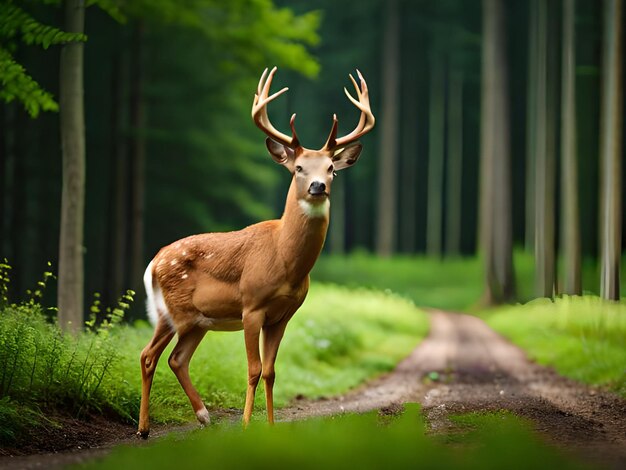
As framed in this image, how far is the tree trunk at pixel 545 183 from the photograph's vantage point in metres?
19.8

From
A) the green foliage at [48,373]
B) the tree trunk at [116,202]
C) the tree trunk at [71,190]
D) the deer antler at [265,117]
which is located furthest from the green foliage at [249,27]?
the green foliage at [48,373]

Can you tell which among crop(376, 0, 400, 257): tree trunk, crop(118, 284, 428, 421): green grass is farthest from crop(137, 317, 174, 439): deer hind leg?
crop(376, 0, 400, 257): tree trunk

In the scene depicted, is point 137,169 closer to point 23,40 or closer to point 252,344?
point 23,40

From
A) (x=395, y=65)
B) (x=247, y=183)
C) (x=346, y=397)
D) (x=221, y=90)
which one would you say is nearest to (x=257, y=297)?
(x=346, y=397)

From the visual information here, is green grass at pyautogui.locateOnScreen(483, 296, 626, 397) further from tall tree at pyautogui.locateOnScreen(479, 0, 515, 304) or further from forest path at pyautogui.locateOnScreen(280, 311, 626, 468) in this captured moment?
tall tree at pyautogui.locateOnScreen(479, 0, 515, 304)

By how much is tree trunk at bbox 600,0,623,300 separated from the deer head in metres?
7.69

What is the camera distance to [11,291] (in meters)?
17.2

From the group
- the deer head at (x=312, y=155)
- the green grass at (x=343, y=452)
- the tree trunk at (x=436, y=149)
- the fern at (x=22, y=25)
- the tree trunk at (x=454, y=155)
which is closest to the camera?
the green grass at (x=343, y=452)

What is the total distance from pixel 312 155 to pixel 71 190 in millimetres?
4331

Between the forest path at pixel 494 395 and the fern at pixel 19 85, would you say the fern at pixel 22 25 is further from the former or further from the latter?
the forest path at pixel 494 395

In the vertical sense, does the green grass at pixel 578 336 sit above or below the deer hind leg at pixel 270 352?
below

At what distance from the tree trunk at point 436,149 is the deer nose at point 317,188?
108 feet

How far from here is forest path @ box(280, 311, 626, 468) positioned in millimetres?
6599

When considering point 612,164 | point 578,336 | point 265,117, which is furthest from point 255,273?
point 578,336
